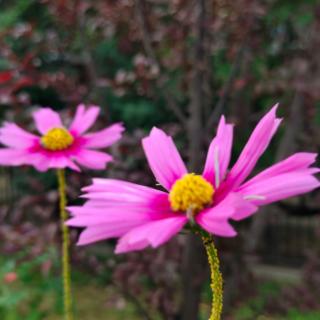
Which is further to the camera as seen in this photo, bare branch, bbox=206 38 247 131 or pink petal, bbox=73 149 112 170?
bare branch, bbox=206 38 247 131

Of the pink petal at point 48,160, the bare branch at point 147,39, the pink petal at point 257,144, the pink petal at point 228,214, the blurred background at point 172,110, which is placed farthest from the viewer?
the blurred background at point 172,110

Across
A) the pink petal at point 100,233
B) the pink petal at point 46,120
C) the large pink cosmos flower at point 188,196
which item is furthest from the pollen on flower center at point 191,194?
the pink petal at point 46,120

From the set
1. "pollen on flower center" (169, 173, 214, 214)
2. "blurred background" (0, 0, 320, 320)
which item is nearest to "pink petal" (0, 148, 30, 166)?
"pollen on flower center" (169, 173, 214, 214)

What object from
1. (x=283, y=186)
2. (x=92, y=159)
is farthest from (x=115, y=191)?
(x=92, y=159)

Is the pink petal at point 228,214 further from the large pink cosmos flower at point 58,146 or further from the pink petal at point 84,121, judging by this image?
the pink petal at point 84,121

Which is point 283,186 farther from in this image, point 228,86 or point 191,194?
point 228,86

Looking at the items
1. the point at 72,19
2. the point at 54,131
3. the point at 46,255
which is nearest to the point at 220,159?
the point at 54,131

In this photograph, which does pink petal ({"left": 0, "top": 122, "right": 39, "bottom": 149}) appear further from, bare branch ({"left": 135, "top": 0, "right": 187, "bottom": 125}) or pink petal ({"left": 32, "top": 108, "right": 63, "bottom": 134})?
bare branch ({"left": 135, "top": 0, "right": 187, "bottom": 125})
